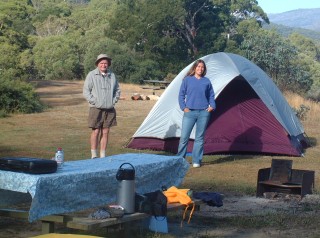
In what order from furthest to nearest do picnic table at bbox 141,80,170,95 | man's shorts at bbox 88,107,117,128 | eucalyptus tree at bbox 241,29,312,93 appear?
picnic table at bbox 141,80,170,95, eucalyptus tree at bbox 241,29,312,93, man's shorts at bbox 88,107,117,128

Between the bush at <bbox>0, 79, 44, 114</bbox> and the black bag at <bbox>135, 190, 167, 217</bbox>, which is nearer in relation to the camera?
the black bag at <bbox>135, 190, 167, 217</bbox>

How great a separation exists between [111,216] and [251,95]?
8293 mm

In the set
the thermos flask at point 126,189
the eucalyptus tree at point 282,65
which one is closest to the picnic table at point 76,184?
the thermos flask at point 126,189

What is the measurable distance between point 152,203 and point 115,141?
8.83 meters

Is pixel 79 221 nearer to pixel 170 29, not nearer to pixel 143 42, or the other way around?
pixel 143 42

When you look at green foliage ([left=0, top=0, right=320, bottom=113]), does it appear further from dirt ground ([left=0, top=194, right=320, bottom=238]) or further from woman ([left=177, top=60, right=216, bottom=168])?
dirt ground ([left=0, top=194, right=320, bottom=238])

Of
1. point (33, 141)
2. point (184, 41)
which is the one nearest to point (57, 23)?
point (184, 41)

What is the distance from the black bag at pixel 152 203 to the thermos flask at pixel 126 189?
156mm

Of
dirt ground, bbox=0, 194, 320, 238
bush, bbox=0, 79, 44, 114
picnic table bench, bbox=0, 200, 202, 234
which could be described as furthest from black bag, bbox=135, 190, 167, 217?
bush, bbox=0, 79, 44, 114

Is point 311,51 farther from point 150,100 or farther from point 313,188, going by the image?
point 313,188

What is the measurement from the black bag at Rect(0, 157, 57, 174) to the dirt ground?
3.33ft

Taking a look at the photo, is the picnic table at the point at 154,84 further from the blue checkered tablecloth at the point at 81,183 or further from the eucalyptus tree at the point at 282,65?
the blue checkered tablecloth at the point at 81,183

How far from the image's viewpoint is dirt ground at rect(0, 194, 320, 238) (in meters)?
7.78

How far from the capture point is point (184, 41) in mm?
52219
